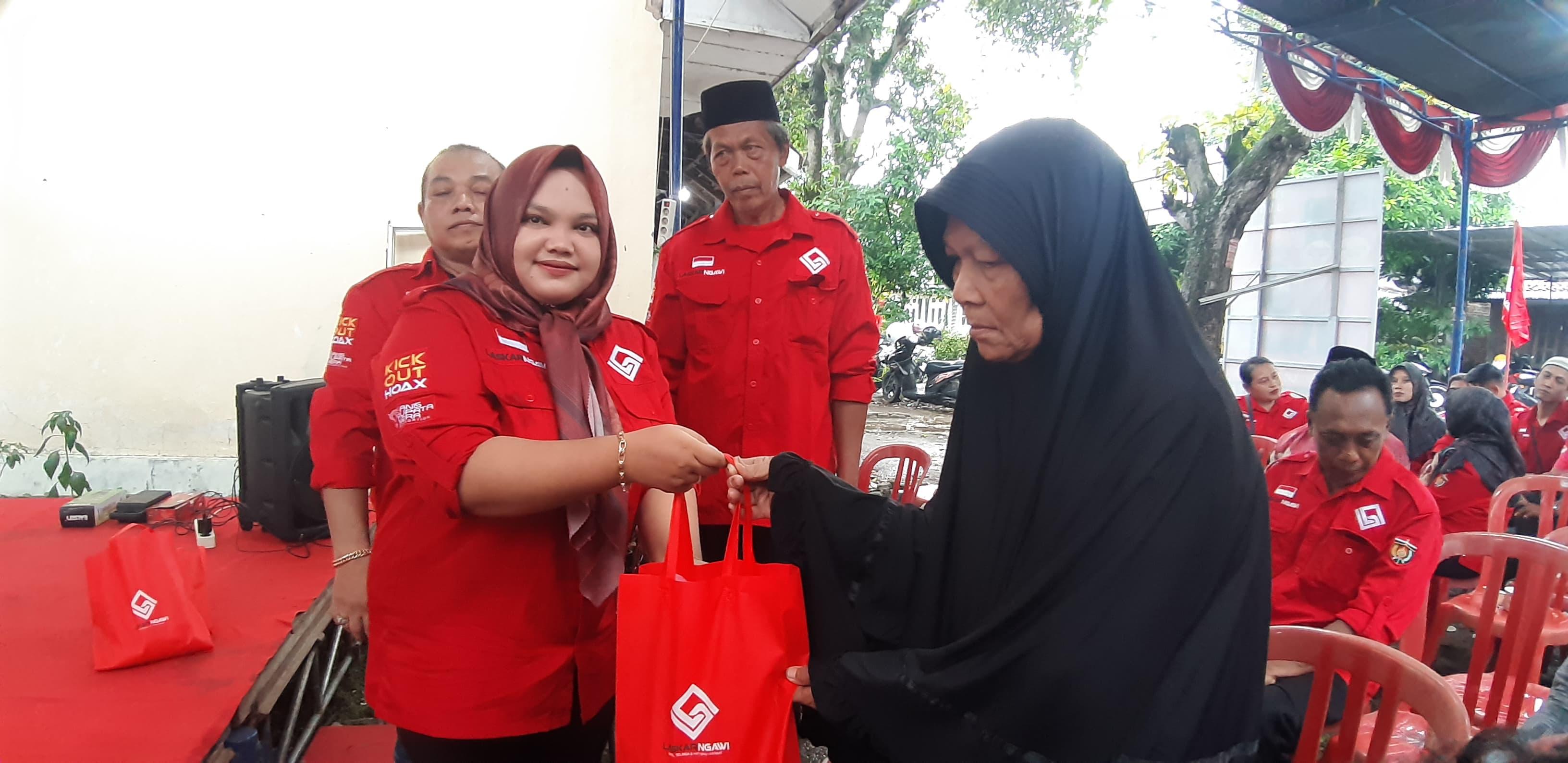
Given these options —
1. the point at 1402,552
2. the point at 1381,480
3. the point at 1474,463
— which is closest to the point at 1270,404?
the point at 1474,463

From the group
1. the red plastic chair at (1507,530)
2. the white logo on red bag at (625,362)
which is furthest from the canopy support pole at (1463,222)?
the white logo on red bag at (625,362)

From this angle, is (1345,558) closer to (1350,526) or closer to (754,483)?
(1350,526)

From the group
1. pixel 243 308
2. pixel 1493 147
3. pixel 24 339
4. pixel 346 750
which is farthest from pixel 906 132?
pixel 346 750

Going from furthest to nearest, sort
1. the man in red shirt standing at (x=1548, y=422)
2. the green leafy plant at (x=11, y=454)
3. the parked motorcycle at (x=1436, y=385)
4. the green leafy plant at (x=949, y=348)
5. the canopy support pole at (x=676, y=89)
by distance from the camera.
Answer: the green leafy plant at (x=949, y=348) < the parked motorcycle at (x=1436, y=385) < the man in red shirt standing at (x=1548, y=422) < the green leafy plant at (x=11, y=454) < the canopy support pole at (x=676, y=89)

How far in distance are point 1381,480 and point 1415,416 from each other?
3.87m

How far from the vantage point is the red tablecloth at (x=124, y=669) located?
2.02m

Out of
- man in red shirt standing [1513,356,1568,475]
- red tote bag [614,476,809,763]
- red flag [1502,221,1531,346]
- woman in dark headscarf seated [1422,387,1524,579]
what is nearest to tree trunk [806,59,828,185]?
red flag [1502,221,1531,346]

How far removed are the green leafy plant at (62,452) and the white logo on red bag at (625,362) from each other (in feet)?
13.9

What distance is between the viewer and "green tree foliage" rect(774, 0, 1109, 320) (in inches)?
463

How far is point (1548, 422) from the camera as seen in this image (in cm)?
529

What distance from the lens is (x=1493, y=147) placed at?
26.6 feet

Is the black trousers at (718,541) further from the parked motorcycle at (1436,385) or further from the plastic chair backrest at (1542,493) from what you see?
the parked motorcycle at (1436,385)

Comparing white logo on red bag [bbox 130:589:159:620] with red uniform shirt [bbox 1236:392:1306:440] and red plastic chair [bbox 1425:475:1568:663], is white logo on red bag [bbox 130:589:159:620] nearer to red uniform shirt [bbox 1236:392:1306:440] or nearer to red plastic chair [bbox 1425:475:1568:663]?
red plastic chair [bbox 1425:475:1568:663]

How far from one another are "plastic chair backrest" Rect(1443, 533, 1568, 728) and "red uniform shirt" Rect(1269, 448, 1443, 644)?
11.7 inches
